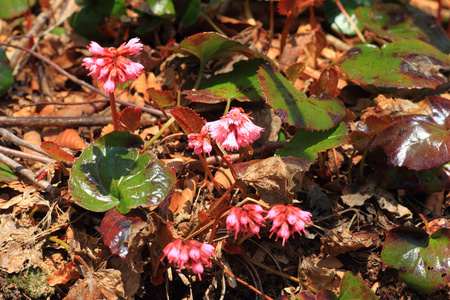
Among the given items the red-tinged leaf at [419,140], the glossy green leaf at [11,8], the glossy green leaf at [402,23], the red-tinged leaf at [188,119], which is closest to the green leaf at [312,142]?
the red-tinged leaf at [419,140]

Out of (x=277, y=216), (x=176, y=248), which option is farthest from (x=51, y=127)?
(x=277, y=216)

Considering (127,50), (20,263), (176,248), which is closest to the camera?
(176,248)

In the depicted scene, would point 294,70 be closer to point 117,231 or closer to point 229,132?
point 229,132

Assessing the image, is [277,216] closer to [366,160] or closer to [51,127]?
[366,160]

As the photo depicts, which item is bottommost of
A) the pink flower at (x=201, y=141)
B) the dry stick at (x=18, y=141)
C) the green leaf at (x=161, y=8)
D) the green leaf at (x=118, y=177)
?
the dry stick at (x=18, y=141)

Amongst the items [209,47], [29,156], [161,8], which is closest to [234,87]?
[209,47]

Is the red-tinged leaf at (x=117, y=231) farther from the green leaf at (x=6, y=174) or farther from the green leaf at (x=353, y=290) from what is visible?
the green leaf at (x=353, y=290)
